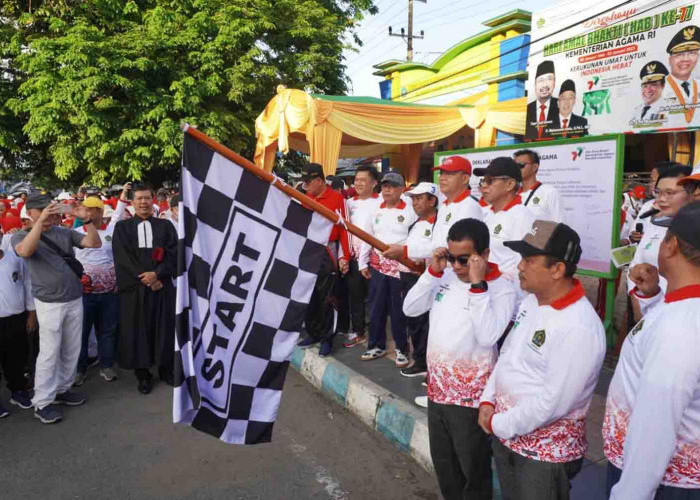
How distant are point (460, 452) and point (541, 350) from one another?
85 centimetres

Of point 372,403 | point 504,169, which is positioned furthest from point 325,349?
point 504,169

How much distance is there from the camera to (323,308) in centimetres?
562

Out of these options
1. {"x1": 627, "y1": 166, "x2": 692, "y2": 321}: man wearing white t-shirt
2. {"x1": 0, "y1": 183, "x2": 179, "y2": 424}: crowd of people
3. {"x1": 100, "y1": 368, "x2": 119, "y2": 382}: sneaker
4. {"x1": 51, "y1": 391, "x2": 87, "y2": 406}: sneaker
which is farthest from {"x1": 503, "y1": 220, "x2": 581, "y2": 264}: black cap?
{"x1": 100, "y1": 368, "x2": 119, "y2": 382}: sneaker

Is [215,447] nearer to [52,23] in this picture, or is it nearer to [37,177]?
[52,23]

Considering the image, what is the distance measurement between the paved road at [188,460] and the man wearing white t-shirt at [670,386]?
6.11ft

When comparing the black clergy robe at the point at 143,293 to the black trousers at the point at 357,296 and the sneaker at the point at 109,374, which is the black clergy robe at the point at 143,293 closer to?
the sneaker at the point at 109,374

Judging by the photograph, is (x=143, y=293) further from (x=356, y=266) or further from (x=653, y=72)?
(x=653, y=72)

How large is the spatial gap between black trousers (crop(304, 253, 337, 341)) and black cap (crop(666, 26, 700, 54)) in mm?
8141

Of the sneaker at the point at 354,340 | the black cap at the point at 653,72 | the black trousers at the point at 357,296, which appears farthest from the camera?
the black cap at the point at 653,72

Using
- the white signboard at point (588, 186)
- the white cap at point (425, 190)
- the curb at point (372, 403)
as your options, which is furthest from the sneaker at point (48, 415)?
the white signboard at point (588, 186)

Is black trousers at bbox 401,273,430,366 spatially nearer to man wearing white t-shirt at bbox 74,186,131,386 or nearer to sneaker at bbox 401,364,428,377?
sneaker at bbox 401,364,428,377

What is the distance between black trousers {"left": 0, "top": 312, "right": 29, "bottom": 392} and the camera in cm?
442

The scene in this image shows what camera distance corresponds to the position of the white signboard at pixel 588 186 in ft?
16.1

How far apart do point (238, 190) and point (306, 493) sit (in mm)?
2016
